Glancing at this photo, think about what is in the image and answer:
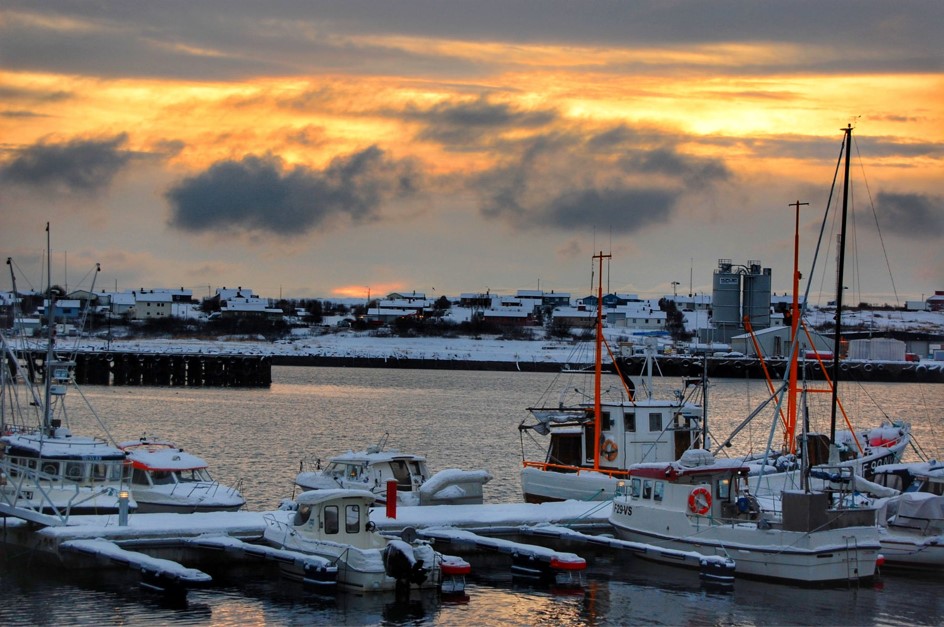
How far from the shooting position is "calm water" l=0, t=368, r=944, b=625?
2400 centimetres

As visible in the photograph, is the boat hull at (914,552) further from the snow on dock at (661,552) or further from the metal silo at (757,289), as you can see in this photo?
the metal silo at (757,289)

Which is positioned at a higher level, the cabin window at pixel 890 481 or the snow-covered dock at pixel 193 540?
the cabin window at pixel 890 481

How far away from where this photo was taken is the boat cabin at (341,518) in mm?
25781

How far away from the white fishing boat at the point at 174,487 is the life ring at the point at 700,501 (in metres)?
12.2

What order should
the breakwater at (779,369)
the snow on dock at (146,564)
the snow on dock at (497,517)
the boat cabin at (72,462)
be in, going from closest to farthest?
the snow on dock at (146,564) < the snow on dock at (497,517) < the boat cabin at (72,462) < the breakwater at (779,369)

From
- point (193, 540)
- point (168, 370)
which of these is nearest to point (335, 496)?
point (193, 540)

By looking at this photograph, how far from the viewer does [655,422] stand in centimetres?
3731

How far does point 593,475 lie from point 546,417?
4092mm

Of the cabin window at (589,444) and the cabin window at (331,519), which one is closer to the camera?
the cabin window at (331,519)

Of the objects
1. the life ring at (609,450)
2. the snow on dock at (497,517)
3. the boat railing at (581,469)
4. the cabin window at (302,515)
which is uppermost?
the life ring at (609,450)

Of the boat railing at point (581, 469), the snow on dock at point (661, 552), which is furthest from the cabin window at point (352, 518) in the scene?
the boat railing at point (581, 469)

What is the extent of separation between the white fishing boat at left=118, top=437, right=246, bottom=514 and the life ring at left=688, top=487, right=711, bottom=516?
12.2 m

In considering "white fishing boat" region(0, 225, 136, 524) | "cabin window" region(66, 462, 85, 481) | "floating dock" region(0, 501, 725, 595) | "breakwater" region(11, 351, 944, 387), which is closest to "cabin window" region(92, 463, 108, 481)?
"white fishing boat" region(0, 225, 136, 524)

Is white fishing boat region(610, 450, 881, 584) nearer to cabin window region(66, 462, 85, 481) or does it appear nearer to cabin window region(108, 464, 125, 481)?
cabin window region(108, 464, 125, 481)
